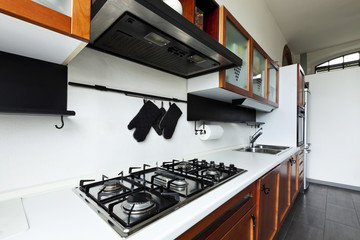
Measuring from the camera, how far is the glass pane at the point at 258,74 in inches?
69.2

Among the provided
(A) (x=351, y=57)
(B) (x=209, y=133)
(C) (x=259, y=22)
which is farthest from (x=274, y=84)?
(A) (x=351, y=57)

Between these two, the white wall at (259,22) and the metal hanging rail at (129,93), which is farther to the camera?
the white wall at (259,22)

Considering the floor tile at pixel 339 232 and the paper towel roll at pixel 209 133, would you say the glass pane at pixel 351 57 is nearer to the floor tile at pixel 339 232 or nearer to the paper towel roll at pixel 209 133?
the floor tile at pixel 339 232

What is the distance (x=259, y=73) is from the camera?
6.21 ft

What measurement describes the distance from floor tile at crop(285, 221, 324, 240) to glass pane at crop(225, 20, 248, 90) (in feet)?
5.04

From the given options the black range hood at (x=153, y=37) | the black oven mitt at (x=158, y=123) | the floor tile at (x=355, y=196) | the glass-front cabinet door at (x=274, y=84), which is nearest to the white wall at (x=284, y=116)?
the glass-front cabinet door at (x=274, y=84)

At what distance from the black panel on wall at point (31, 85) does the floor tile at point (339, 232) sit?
8.18ft

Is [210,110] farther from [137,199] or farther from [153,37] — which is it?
[137,199]

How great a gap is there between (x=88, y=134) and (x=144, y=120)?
1.12 ft

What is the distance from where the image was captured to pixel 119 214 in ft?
1.82

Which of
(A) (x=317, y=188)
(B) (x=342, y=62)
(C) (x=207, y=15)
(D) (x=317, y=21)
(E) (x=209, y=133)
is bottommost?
(A) (x=317, y=188)

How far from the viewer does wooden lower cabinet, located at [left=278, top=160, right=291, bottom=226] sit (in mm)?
1605

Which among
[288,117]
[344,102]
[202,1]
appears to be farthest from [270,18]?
[202,1]

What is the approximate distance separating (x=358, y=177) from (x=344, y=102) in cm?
129
